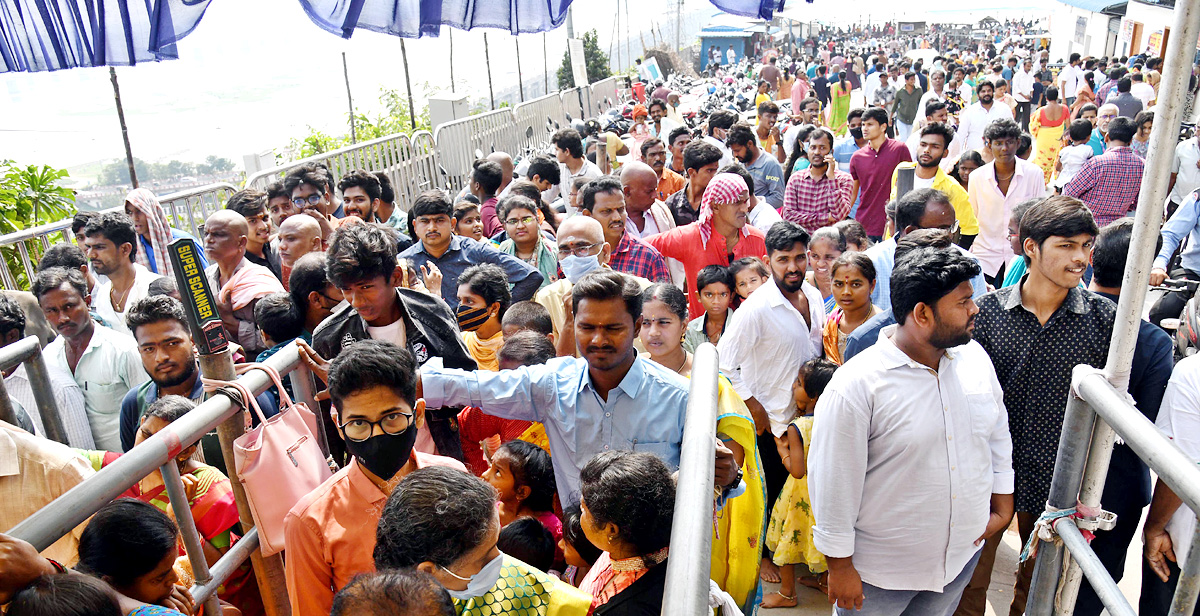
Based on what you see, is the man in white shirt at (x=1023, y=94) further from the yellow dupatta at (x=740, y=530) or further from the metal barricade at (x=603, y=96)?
the yellow dupatta at (x=740, y=530)

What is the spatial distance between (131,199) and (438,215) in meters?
2.49

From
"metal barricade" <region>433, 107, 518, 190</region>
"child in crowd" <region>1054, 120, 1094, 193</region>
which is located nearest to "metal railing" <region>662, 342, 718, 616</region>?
"child in crowd" <region>1054, 120, 1094, 193</region>

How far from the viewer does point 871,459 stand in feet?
9.00

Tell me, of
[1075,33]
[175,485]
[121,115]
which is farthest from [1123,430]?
[1075,33]

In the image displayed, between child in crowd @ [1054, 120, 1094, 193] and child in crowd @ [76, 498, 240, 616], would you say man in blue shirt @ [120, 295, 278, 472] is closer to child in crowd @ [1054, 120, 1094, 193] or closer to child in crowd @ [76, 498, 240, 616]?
child in crowd @ [76, 498, 240, 616]

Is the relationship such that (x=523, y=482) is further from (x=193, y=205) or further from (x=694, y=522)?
(x=193, y=205)

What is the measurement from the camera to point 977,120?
36.6 ft

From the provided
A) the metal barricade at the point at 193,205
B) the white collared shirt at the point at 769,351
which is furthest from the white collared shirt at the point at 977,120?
the metal barricade at the point at 193,205

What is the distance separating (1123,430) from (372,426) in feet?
6.02

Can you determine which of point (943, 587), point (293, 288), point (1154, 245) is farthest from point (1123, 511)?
point (293, 288)

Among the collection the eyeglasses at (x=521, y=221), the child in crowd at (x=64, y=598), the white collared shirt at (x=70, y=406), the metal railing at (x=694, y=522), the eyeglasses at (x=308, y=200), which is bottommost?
the white collared shirt at (x=70, y=406)

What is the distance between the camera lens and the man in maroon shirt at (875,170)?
7.25 meters

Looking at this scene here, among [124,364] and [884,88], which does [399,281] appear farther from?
[884,88]

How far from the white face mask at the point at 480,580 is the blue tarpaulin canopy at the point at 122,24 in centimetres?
254
